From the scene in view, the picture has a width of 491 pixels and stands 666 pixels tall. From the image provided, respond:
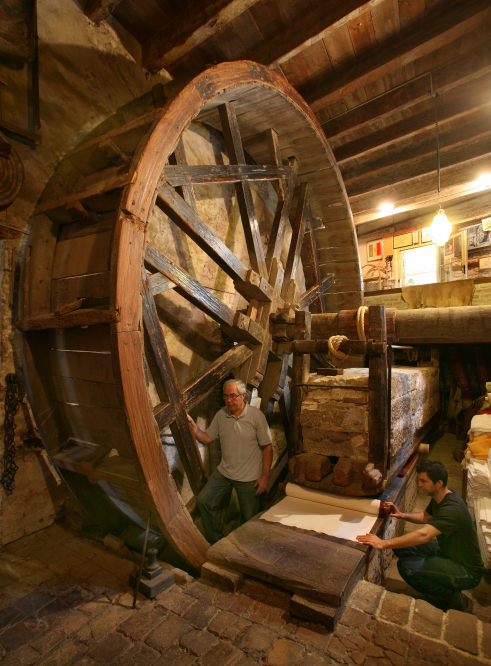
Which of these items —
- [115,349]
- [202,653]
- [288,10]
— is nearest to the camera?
[202,653]

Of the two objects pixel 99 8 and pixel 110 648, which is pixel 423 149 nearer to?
pixel 99 8

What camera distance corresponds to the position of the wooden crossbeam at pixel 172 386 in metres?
2.48

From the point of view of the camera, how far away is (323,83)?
4379 mm

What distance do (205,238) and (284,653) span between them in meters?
2.71

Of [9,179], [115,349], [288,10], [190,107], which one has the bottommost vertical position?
[115,349]

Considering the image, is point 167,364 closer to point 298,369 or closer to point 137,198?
point 137,198

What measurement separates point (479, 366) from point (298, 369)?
6.49m

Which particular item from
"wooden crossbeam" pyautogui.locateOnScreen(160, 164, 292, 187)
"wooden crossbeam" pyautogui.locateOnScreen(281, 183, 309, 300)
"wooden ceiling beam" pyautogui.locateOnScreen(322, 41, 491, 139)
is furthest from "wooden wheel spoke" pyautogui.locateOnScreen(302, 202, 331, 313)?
"wooden ceiling beam" pyautogui.locateOnScreen(322, 41, 491, 139)

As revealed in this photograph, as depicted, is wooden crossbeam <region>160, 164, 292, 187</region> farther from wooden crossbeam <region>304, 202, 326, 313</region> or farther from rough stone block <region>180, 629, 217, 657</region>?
rough stone block <region>180, 629, 217, 657</region>

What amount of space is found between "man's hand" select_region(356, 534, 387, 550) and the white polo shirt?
104 centimetres

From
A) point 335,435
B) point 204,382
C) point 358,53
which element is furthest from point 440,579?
point 358,53

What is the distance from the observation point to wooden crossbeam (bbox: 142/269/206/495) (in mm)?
2480

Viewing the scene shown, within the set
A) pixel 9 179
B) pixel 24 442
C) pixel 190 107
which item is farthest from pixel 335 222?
pixel 24 442

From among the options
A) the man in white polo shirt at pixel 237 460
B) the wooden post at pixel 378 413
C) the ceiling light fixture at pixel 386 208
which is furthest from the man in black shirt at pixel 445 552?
the ceiling light fixture at pixel 386 208
